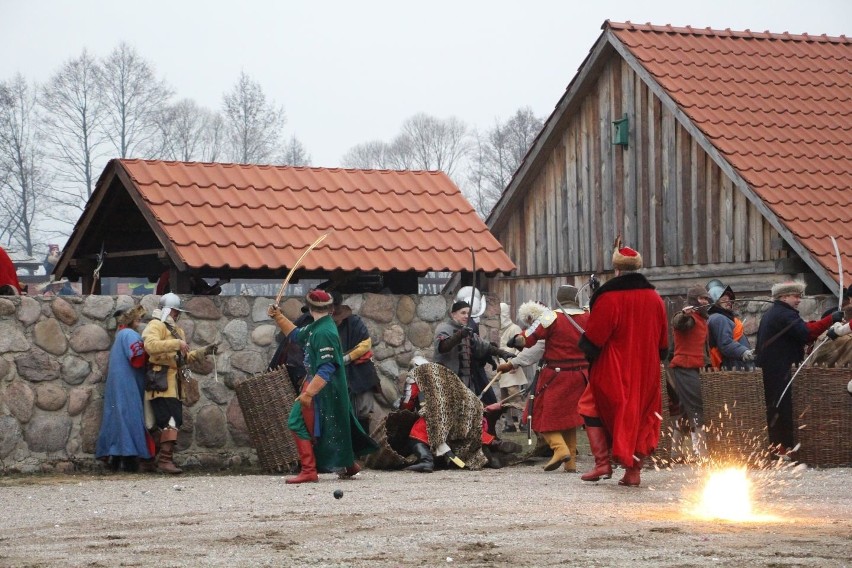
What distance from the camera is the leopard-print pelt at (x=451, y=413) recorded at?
1255 cm

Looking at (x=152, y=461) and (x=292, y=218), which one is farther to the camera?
(x=292, y=218)

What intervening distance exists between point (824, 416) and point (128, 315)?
599cm

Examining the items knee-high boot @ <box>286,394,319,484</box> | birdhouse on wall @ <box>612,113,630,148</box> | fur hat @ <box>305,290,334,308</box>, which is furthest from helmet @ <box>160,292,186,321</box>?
birdhouse on wall @ <box>612,113,630,148</box>

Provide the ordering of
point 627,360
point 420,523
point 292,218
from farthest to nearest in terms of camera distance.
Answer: point 292,218 < point 627,360 < point 420,523

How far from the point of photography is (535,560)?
651cm

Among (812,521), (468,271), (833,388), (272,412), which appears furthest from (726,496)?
(468,271)

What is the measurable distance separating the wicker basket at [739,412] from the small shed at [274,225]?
116 inches

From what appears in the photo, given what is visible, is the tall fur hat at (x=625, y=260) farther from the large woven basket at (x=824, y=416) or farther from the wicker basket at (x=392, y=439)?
the wicker basket at (x=392, y=439)

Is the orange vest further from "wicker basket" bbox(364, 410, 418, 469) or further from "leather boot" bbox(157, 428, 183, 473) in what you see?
"leather boot" bbox(157, 428, 183, 473)

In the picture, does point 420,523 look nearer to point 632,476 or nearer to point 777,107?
point 632,476

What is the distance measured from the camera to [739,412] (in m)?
12.3

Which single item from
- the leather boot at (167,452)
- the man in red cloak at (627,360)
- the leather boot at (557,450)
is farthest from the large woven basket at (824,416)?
the leather boot at (167,452)

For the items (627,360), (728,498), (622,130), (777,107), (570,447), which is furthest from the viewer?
(622,130)

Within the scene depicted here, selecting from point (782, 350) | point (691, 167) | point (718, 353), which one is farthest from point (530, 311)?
point (691, 167)
